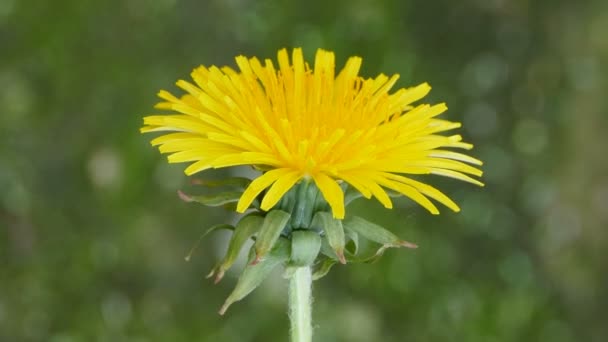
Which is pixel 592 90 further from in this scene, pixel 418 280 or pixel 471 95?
pixel 418 280

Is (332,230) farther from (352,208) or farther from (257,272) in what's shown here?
(352,208)

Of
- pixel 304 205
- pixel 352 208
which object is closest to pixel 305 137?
pixel 304 205

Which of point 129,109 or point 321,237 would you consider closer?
point 321,237

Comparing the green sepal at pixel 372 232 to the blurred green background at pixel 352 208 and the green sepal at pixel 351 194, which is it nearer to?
the green sepal at pixel 351 194

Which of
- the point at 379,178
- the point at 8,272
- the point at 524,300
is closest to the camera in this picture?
the point at 379,178

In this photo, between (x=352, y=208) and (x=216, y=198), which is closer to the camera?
(x=216, y=198)

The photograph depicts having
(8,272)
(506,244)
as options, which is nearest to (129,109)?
(8,272)
